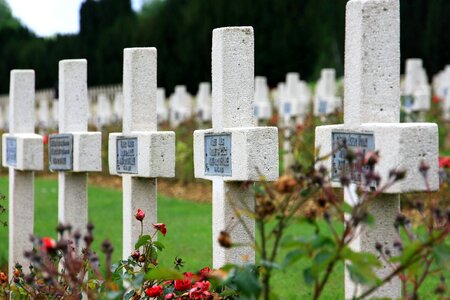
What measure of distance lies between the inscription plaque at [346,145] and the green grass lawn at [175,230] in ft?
7.80

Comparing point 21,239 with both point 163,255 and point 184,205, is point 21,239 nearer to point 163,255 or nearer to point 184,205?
point 163,255

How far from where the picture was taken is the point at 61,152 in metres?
6.89

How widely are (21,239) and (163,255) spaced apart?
129 centimetres

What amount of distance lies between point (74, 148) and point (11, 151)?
1.42m

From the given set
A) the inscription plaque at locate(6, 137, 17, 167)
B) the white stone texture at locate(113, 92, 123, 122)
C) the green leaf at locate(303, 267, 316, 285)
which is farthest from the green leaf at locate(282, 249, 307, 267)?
the white stone texture at locate(113, 92, 123, 122)

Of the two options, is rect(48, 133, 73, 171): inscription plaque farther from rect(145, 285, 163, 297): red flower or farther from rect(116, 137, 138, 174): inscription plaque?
rect(145, 285, 163, 297): red flower

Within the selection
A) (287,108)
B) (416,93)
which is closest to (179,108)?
(287,108)

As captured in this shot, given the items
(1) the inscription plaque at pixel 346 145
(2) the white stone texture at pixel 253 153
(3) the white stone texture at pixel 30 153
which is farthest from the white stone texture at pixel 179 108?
(1) the inscription plaque at pixel 346 145

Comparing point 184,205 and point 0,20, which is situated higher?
point 0,20

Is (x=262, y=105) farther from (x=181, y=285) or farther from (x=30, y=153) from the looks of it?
(x=181, y=285)

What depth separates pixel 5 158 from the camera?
8.23 meters

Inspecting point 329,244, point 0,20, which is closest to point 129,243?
point 329,244

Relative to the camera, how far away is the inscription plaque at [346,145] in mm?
3742

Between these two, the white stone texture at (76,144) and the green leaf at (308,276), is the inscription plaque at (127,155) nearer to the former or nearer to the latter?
the white stone texture at (76,144)
